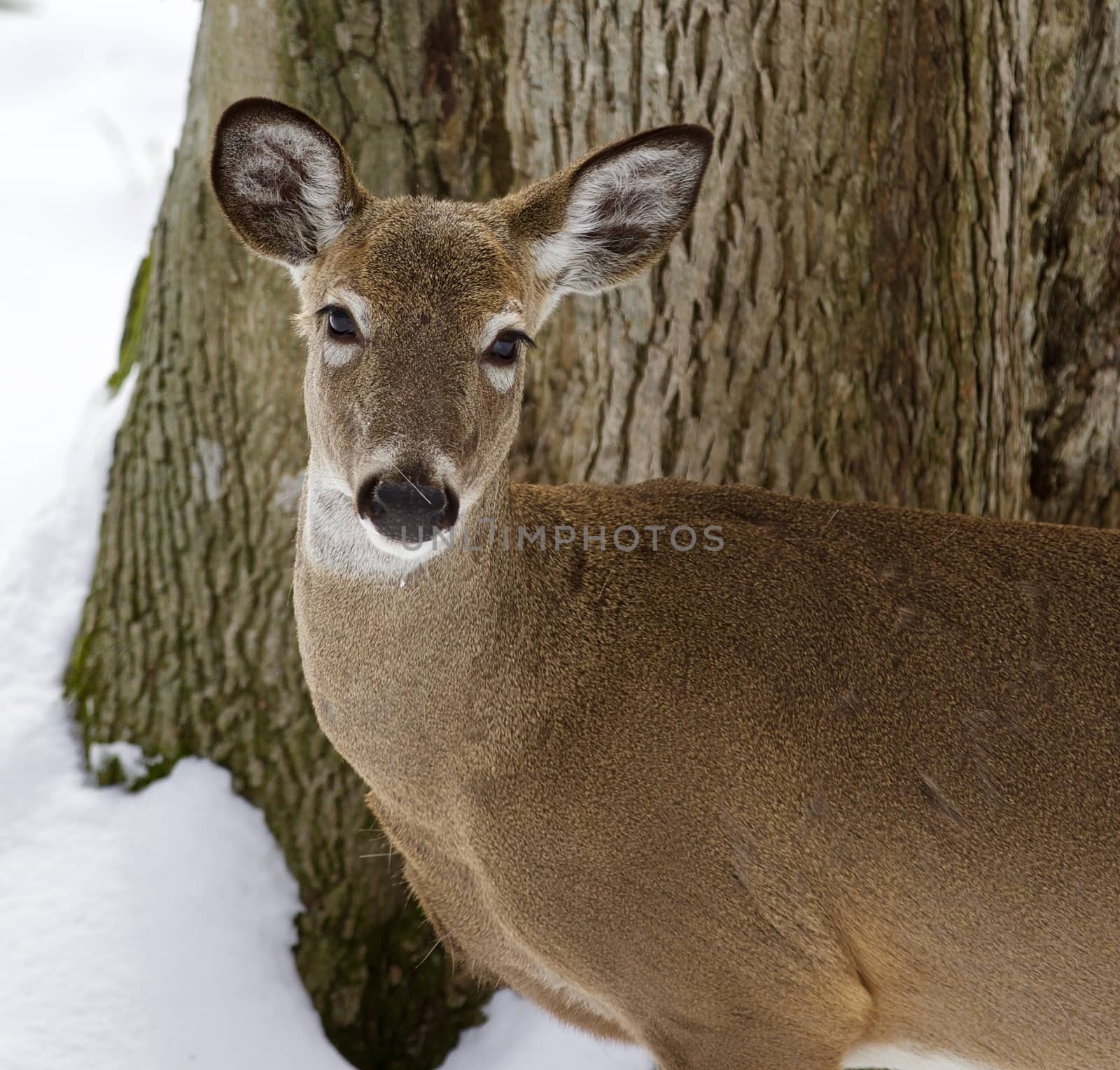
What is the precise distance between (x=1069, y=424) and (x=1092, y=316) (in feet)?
1.36

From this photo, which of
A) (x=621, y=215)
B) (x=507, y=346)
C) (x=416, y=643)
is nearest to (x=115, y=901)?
(x=416, y=643)

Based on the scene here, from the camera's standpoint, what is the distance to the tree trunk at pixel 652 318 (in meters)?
4.52

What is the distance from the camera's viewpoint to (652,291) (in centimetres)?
466

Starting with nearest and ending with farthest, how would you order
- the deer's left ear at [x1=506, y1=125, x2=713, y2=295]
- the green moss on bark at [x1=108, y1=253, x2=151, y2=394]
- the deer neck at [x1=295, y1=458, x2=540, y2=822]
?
the deer neck at [x1=295, y1=458, x2=540, y2=822]
the deer's left ear at [x1=506, y1=125, x2=713, y2=295]
the green moss on bark at [x1=108, y1=253, x2=151, y2=394]

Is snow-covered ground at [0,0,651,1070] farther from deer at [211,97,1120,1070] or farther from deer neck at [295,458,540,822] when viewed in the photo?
deer neck at [295,458,540,822]

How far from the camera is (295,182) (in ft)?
12.2

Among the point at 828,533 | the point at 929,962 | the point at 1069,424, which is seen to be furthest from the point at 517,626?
the point at 1069,424

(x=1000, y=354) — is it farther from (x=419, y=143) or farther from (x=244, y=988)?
(x=244, y=988)

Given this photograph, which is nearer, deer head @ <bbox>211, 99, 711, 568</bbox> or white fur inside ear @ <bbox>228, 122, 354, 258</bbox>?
deer head @ <bbox>211, 99, 711, 568</bbox>

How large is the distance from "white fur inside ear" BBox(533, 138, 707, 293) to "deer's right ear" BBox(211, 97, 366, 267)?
1.91 feet

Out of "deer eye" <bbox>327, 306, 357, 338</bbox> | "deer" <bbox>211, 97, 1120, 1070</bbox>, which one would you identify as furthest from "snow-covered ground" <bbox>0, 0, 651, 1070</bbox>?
"deer" <bbox>211, 97, 1120, 1070</bbox>

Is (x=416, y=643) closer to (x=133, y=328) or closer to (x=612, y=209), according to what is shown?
(x=612, y=209)

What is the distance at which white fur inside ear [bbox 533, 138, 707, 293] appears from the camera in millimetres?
3734

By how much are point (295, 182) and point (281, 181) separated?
4 cm
